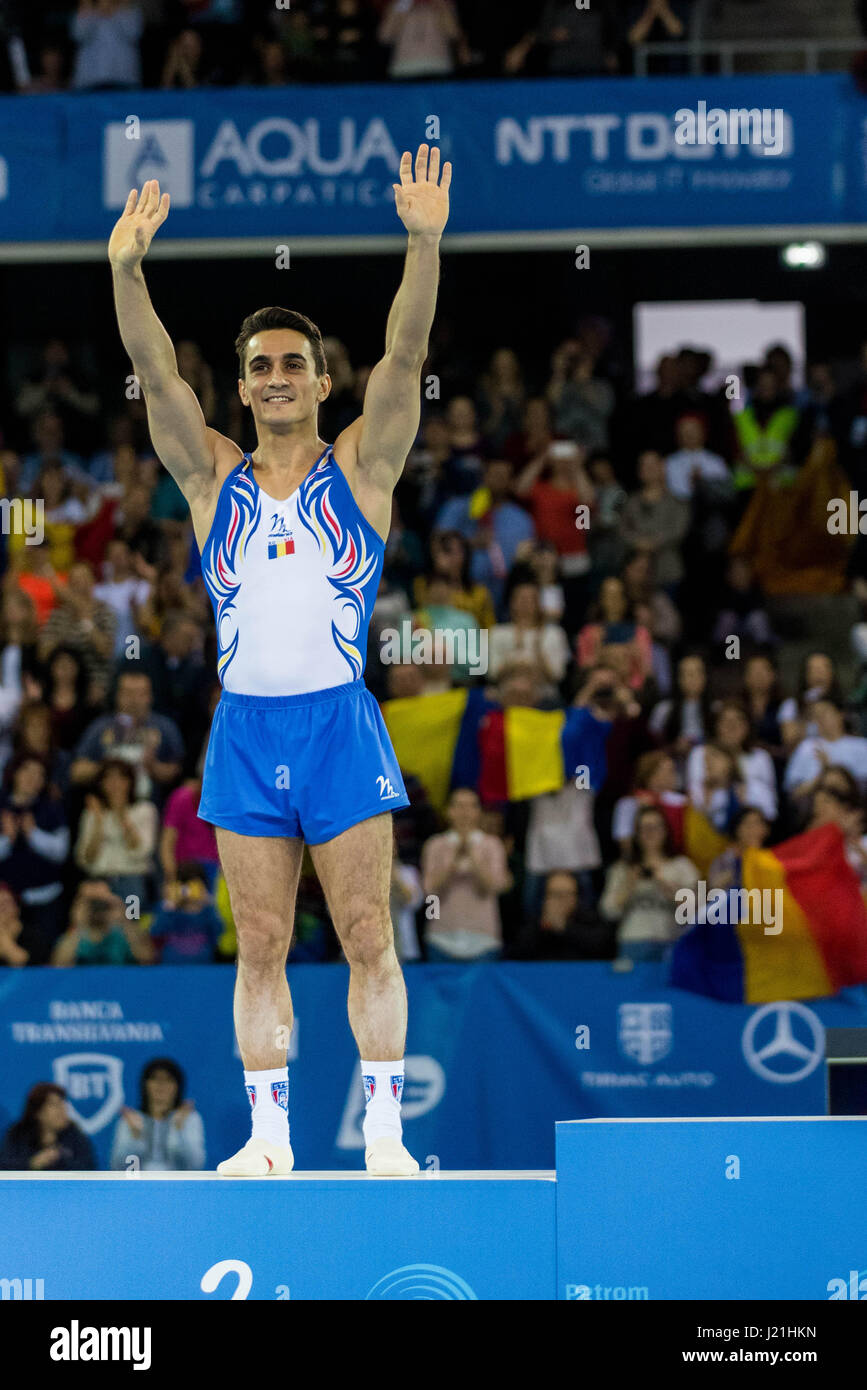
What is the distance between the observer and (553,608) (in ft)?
34.2

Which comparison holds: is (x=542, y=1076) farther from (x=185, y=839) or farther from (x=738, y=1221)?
(x=738, y=1221)

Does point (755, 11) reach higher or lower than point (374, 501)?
higher

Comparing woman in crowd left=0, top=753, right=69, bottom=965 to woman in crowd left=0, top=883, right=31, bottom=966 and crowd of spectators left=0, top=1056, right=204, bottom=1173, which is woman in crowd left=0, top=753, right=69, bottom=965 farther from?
crowd of spectators left=0, top=1056, right=204, bottom=1173

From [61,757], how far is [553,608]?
115 inches

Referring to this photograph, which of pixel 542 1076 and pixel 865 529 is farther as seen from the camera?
pixel 865 529

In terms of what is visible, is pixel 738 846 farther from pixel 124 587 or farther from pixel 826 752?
pixel 124 587

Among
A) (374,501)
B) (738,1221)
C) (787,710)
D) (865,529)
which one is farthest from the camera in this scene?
(865,529)

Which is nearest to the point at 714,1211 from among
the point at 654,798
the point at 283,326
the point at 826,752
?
the point at 283,326

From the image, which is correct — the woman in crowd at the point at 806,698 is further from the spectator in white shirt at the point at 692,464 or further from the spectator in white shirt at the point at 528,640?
the spectator in white shirt at the point at 692,464

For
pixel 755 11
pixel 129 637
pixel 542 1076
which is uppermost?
pixel 755 11

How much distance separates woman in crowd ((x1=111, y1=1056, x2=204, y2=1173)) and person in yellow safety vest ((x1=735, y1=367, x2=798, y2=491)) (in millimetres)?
5631

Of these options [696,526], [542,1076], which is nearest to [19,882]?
[542,1076]

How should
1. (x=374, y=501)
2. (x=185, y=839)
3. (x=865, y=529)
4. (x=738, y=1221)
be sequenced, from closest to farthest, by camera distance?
(x=738, y=1221), (x=374, y=501), (x=185, y=839), (x=865, y=529)

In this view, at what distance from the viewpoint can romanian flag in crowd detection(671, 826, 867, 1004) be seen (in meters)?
8.44
